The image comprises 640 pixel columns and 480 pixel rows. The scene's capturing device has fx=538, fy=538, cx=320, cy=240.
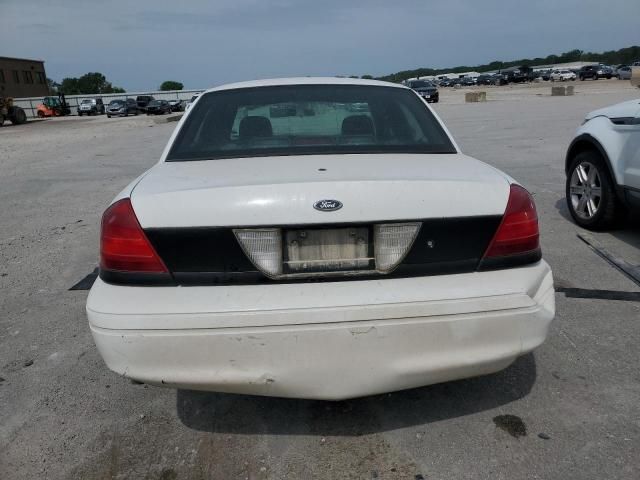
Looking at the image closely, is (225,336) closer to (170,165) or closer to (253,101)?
(170,165)

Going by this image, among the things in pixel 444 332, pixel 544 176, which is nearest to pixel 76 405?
pixel 444 332

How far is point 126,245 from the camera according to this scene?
7.17 feet

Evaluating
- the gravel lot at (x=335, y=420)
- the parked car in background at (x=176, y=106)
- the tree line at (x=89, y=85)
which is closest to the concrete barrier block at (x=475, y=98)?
the parked car in background at (x=176, y=106)

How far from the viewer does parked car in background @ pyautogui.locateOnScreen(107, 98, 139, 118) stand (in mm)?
46562

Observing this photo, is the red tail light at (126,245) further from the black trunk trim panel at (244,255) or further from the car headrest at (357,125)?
the car headrest at (357,125)

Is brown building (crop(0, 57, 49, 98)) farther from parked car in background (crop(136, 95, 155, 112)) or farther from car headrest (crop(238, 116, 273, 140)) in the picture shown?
car headrest (crop(238, 116, 273, 140))

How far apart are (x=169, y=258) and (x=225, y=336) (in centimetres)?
40

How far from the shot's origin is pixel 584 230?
5484mm

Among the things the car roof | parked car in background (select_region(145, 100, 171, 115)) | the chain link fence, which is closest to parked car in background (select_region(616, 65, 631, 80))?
the chain link fence

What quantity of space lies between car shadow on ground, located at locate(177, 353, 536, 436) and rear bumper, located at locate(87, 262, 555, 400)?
47 cm

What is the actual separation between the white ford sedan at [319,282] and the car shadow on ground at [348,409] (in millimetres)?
463

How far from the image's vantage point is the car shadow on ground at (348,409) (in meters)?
2.55

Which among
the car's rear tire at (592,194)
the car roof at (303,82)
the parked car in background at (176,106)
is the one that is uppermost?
the car roof at (303,82)

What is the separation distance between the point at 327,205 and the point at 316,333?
0.49 metres
